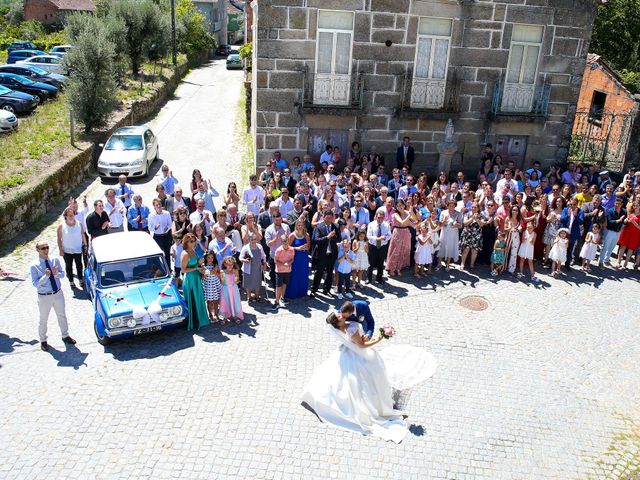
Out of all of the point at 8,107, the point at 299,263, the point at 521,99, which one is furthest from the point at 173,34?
the point at 299,263

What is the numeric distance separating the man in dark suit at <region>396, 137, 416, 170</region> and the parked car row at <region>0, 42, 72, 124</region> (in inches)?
545

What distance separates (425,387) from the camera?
915cm

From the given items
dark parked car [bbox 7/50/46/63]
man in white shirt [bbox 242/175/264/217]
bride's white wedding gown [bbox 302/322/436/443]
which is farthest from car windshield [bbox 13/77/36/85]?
bride's white wedding gown [bbox 302/322/436/443]

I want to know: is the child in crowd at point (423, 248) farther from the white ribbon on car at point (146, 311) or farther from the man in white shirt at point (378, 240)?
the white ribbon on car at point (146, 311)

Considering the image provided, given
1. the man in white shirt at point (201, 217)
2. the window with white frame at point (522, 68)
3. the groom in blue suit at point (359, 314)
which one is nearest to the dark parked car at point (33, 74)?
the man in white shirt at point (201, 217)

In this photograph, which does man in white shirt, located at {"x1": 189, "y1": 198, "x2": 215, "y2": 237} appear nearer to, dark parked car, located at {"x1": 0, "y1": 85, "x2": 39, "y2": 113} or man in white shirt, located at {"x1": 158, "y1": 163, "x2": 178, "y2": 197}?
man in white shirt, located at {"x1": 158, "y1": 163, "x2": 178, "y2": 197}

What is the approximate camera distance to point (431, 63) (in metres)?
17.4

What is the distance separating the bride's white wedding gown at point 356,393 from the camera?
803 cm

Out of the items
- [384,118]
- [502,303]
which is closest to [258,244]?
[502,303]

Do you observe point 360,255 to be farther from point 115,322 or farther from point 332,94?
point 332,94

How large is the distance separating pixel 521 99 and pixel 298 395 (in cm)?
1331

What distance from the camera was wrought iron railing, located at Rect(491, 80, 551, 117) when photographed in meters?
17.9

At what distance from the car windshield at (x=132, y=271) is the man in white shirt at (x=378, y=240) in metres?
4.35

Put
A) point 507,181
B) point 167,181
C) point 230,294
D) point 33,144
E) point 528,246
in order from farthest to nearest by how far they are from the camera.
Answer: point 33,144
point 507,181
point 167,181
point 528,246
point 230,294
